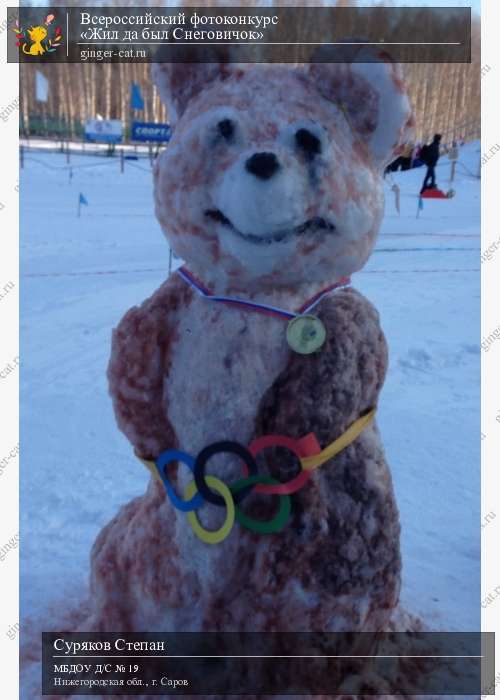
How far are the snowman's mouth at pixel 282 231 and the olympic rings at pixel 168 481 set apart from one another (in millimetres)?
356

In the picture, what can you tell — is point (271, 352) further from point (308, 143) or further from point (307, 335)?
point (308, 143)

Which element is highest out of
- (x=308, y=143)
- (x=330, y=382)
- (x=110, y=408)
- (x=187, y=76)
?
(x=187, y=76)

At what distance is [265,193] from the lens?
96cm

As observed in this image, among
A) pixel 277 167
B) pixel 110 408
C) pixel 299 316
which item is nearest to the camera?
pixel 277 167

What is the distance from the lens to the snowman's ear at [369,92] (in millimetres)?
1047

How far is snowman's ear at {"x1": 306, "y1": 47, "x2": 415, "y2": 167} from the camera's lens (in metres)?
1.05

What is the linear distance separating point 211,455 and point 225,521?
10 cm

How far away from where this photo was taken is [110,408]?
7.72 feet

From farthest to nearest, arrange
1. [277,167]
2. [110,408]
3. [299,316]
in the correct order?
[110,408]
[299,316]
[277,167]

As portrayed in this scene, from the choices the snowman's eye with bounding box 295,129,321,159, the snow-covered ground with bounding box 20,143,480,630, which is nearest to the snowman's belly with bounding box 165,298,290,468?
the snowman's eye with bounding box 295,129,321,159

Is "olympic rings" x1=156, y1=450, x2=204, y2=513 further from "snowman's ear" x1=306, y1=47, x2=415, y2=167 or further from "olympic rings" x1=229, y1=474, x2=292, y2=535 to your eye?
"snowman's ear" x1=306, y1=47, x2=415, y2=167

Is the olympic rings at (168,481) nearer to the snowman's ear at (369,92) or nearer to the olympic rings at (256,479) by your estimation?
the olympic rings at (256,479)

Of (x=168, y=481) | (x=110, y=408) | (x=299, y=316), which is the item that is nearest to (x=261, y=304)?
(x=299, y=316)

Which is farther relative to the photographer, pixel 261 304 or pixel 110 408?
pixel 110 408
